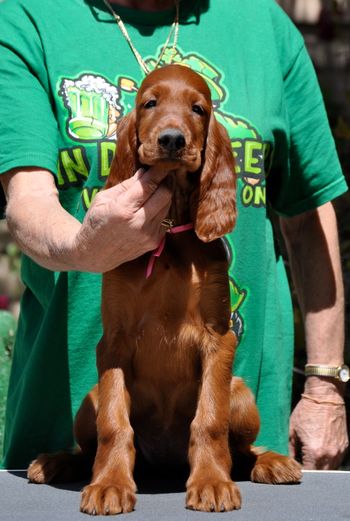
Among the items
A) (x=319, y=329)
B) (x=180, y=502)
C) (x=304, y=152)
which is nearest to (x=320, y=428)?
(x=319, y=329)

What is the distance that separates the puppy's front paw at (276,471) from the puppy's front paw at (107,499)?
44cm

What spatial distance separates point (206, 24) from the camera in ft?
11.5

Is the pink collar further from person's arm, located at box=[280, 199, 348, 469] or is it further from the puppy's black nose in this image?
person's arm, located at box=[280, 199, 348, 469]

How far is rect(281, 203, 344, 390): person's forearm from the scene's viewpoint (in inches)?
146

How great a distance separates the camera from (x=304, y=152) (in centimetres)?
361

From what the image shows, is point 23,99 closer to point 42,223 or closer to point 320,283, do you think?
point 42,223

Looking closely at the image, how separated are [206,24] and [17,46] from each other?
0.60m

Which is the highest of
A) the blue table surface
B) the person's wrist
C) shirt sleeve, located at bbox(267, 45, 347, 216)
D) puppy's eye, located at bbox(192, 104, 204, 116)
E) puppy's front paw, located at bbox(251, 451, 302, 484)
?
shirt sleeve, located at bbox(267, 45, 347, 216)

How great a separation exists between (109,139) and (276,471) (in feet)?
3.37

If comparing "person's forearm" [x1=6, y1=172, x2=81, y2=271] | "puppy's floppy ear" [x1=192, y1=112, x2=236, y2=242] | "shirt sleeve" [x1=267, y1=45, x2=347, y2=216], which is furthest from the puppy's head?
"shirt sleeve" [x1=267, y1=45, x2=347, y2=216]

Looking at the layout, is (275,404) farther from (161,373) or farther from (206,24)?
(206,24)

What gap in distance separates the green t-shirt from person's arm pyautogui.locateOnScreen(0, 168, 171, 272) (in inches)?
9.1

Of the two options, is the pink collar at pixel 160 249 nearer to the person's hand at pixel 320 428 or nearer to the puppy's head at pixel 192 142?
the puppy's head at pixel 192 142

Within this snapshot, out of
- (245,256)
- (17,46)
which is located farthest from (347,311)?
(17,46)
